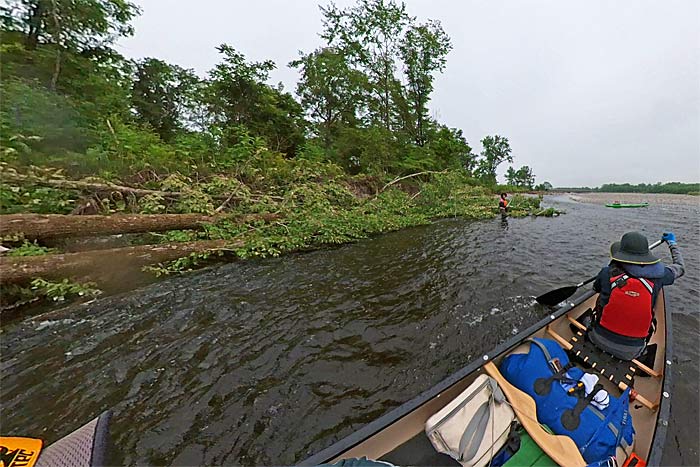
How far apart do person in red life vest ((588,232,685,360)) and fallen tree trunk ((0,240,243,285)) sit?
26.2 feet

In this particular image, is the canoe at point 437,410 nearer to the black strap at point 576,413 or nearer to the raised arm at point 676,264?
the black strap at point 576,413

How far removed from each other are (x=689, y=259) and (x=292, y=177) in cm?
1504

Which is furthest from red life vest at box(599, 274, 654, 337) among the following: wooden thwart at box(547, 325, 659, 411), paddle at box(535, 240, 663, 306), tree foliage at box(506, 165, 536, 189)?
tree foliage at box(506, 165, 536, 189)

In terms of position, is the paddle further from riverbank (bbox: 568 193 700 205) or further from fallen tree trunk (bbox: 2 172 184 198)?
riverbank (bbox: 568 193 700 205)

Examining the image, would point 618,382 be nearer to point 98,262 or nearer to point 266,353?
point 266,353

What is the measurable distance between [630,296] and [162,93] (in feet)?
84.8

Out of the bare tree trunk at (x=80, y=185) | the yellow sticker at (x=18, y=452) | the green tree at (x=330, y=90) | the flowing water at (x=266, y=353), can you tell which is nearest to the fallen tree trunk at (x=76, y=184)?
the bare tree trunk at (x=80, y=185)

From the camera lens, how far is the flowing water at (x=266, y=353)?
2822mm

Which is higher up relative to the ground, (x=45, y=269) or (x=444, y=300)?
(x=45, y=269)

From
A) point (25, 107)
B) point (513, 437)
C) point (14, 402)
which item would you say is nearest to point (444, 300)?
point (513, 437)

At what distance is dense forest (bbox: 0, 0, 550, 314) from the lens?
5730 mm

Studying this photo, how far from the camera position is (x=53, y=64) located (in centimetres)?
900

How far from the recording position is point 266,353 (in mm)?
4031

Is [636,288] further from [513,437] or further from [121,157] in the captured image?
[121,157]
